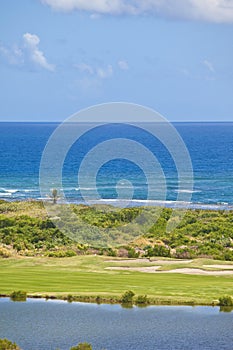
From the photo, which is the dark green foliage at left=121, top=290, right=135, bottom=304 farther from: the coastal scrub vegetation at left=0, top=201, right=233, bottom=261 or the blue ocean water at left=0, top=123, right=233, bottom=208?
the blue ocean water at left=0, top=123, right=233, bottom=208

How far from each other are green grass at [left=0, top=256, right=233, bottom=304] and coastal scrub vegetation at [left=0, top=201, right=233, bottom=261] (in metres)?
4.59

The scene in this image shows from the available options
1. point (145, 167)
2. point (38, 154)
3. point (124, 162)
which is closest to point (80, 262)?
point (145, 167)

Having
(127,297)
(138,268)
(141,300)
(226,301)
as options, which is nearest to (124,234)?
(138,268)

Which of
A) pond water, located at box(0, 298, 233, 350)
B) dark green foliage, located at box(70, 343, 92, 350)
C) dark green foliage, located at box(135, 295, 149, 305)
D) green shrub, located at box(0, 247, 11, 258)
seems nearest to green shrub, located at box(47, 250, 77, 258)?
green shrub, located at box(0, 247, 11, 258)

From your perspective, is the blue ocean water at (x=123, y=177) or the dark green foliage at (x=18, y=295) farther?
the blue ocean water at (x=123, y=177)

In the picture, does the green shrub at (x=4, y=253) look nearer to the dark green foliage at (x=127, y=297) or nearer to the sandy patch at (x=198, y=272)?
the sandy patch at (x=198, y=272)

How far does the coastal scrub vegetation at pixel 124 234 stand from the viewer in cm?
4616

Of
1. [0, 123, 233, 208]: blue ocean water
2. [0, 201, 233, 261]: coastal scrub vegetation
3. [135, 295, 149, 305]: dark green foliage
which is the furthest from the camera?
[0, 123, 233, 208]: blue ocean water

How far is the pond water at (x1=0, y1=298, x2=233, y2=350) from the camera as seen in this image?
26234 millimetres

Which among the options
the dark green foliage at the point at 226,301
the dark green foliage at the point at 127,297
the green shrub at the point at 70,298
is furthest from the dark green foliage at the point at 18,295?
the dark green foliage at the point at 226,301

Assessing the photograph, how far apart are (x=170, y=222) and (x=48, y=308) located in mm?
29229

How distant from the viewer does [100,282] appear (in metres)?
36.2

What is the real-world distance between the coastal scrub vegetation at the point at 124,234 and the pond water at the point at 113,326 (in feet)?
42.8

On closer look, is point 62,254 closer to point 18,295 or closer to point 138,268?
point 138,268
